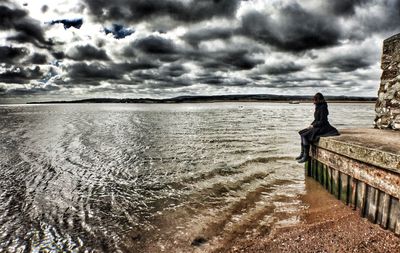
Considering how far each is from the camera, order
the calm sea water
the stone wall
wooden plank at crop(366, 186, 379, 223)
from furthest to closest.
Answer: the stone wall → the calm sea water → wooden plank at crop(366, 186, 379, 223)

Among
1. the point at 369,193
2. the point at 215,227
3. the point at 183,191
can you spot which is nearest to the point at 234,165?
the point at 183,191

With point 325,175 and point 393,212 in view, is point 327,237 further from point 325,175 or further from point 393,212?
point 325,175

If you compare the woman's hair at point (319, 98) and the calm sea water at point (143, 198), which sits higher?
the woman's hair at point (319, 98)

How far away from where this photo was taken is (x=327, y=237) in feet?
19.3

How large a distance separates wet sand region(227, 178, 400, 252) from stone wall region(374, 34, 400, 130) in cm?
489

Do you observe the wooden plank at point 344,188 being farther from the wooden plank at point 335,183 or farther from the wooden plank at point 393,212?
the wooden plank at point 393,212

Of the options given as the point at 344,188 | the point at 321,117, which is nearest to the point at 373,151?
the point at 344,188

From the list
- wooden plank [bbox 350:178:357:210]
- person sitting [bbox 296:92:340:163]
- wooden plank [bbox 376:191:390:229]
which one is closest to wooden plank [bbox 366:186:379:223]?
wooden plank [bbox 376:191:390:229]

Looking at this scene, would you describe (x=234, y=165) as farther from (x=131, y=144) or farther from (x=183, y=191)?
(x=131, y=144)

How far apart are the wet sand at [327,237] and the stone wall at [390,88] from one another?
16.0ft

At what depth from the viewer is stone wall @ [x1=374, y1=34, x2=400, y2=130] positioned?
31.8 ft

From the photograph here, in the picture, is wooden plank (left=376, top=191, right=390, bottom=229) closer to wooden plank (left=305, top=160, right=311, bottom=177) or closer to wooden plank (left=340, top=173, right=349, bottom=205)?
wooden plank (left=340, top=173, right=349, bottom=205)

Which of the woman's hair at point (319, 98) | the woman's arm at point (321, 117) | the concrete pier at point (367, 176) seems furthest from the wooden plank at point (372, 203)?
the woman's hair at point (319, 98)

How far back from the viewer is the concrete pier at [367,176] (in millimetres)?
5574
